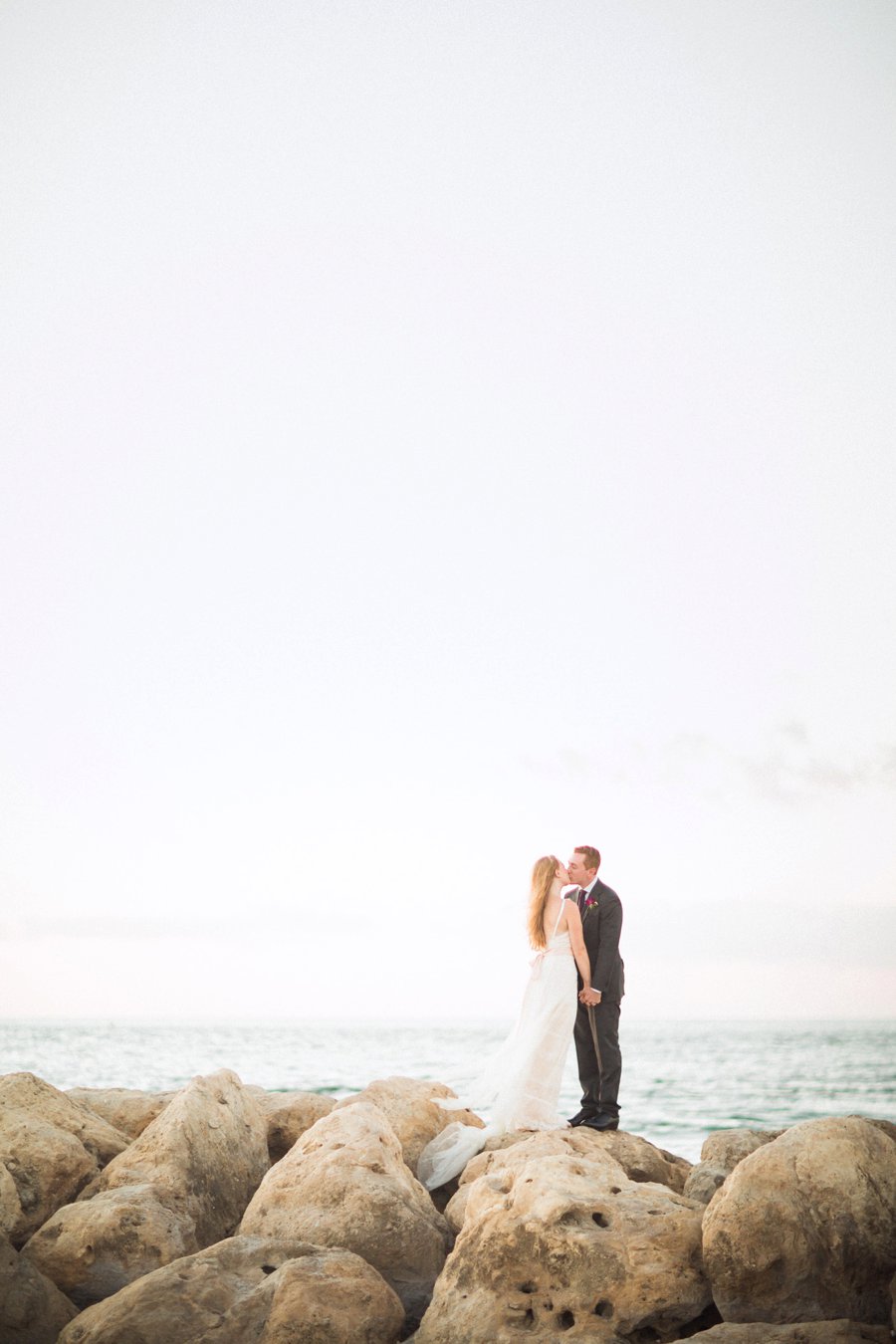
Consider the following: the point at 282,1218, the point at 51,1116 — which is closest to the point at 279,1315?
the point at 282,1218

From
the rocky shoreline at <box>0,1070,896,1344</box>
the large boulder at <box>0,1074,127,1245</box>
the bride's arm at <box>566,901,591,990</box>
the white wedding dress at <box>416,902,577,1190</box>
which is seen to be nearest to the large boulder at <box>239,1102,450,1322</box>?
the rocky shoreline at <box>0,1070,896,1344</box>

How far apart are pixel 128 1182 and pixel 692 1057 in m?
35.4

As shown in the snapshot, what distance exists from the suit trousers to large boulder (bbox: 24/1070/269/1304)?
2565 millimetres

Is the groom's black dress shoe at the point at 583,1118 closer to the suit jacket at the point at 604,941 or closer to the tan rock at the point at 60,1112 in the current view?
the suit jacket at the point at 604,941

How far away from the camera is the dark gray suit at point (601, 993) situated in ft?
30.3

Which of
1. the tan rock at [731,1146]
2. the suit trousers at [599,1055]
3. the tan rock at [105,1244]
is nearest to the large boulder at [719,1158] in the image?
the tan rock at [731,1146]

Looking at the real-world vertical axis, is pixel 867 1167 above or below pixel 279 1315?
above

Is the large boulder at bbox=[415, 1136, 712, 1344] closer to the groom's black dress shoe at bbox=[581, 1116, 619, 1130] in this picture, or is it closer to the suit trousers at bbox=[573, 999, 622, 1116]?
the groom's black dress shoe at bbox=[581, 1116, 619, 1130]

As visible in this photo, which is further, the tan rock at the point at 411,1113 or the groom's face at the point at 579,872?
the groom's face at the point at 579,872

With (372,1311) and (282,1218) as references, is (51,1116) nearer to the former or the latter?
(282,1218)

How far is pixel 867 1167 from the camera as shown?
5871mm

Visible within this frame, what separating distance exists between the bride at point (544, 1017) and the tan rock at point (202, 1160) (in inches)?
76.4

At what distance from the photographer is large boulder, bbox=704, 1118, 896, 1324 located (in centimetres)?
564

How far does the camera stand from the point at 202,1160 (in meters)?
7.59
